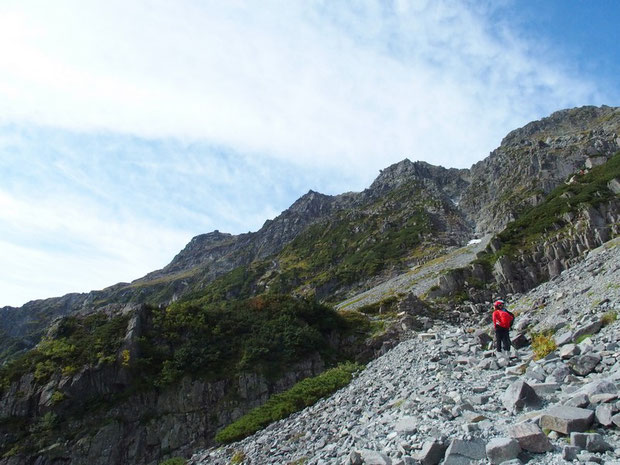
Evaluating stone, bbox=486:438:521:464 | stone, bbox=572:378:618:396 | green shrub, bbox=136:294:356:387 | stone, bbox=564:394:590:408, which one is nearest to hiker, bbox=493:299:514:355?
stone, bbox=572:378:618:396

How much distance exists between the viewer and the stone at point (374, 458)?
7.95 m

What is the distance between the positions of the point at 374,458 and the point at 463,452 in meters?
1.90

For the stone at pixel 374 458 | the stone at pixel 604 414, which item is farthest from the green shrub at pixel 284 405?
the stone at pixel 604 414

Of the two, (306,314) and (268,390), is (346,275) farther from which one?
(268,390)

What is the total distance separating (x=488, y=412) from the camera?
880cm

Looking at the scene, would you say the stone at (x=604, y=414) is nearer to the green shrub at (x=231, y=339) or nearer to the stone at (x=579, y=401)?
the stone at (x=579, y=401)

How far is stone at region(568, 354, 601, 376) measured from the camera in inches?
363

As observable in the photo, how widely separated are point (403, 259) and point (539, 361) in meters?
91.7

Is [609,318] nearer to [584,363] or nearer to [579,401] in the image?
[584,363]

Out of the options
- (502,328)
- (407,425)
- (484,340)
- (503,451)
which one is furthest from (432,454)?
(484,340)

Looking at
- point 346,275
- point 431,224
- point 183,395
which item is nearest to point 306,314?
point 183,395

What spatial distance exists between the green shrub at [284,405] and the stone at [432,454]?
1221 cm

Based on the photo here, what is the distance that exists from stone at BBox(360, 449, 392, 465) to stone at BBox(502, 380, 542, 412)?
2.93 m

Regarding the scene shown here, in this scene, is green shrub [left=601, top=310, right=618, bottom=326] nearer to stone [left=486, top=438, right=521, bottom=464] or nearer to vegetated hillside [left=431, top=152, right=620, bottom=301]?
stone [left=486, top=438, right=521, bottom=464]
